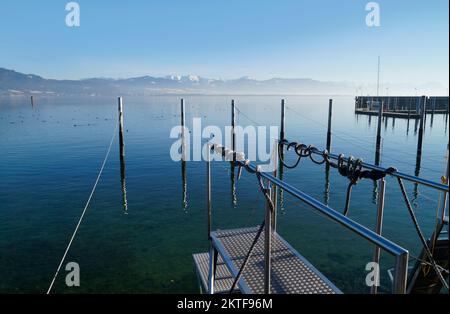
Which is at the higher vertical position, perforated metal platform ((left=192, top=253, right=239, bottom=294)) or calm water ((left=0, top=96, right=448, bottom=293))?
perforated metal platform ((left=192, top=253, right=239, bottom=294))

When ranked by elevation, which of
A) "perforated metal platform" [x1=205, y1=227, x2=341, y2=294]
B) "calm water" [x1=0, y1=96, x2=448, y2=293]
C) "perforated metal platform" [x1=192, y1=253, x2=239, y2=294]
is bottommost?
"calm water" [x1=0, y1=96, x2=448, y2=293]

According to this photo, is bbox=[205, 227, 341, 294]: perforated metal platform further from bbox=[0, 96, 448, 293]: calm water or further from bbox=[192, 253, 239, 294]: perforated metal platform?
bbox=[0, 96, 448, 293]: calm water

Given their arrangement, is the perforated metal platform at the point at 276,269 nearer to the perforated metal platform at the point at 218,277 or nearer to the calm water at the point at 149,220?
the perforated metal platform at the point at 218,277

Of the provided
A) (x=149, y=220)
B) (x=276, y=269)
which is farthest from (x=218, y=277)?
(x=149, y=220)

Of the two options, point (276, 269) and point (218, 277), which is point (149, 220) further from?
point (276, 269)

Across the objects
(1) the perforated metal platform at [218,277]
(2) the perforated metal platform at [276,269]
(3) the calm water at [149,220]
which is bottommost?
(3) the calm water at [149,220]

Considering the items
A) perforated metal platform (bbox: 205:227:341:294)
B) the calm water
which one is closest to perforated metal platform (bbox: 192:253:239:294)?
the calm water

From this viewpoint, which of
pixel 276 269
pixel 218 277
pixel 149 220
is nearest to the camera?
pixel 276 269

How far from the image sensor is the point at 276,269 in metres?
5.90

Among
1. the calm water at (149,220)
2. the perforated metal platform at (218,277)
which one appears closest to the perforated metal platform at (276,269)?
the perforated metal platform at (218,277)

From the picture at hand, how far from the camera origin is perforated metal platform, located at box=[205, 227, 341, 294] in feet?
17.4

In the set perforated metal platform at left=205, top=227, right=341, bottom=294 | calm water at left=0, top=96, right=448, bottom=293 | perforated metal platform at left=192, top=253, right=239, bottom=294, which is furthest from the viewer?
calm water at left=0, top=96, right=448, bottom=293

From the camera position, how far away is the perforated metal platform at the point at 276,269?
530cm
